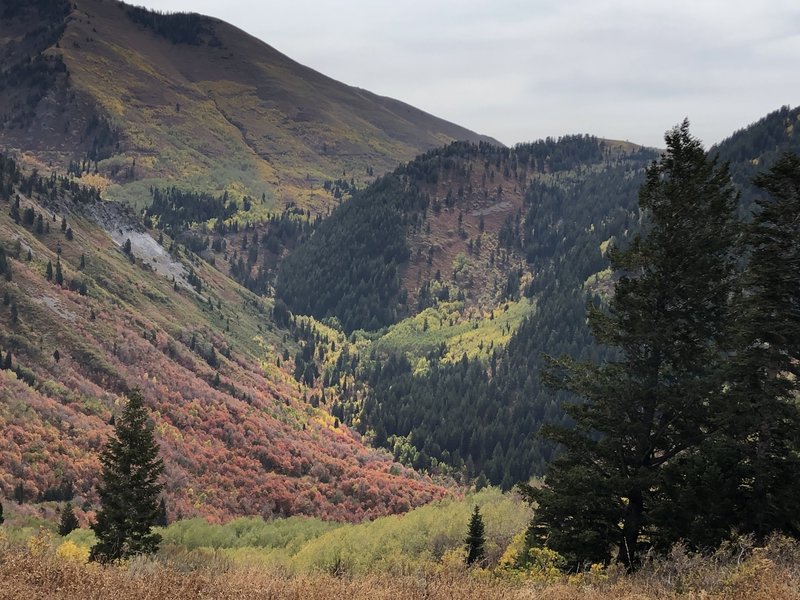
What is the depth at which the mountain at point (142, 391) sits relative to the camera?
6594 cm

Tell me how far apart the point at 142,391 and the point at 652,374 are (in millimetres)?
78973

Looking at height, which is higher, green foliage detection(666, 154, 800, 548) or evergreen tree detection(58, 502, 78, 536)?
green foliage detection(666, 154, 800, 548)

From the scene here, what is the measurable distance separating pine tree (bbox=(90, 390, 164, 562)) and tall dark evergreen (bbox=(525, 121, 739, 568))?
23.2 meters

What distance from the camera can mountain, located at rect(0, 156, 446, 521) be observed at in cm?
6594

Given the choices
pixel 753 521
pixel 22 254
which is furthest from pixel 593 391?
pixel 22 254

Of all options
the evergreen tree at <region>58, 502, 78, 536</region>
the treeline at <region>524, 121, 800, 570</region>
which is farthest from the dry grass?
the evergreen tree at <region>58, 502, 78, 536</region>

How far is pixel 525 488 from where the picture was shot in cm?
2064

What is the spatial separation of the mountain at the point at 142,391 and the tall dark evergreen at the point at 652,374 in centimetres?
5684

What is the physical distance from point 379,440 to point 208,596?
117839 millimetres

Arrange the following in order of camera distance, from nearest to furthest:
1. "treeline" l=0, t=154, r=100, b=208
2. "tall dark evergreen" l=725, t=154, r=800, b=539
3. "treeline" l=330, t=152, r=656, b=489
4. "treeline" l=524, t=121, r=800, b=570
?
"tall dark evergreen" l=725, t=154, r=800, b=539
"treeline" l=524, t=121, r=800, b=570
"treeline" l=0, t=154, r=100, b=208
"treeline" l=330, t=152, r=656, b=489

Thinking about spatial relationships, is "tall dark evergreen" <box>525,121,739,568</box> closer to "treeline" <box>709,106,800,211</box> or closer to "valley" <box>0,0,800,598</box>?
"valley" <box>0,0,800,598</box>

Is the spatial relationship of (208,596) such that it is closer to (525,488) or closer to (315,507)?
(525,488)

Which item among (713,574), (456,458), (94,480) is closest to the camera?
(713,574)

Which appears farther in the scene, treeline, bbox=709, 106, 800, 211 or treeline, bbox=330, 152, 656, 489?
treeline, bbox=709, 106, 800, 211
